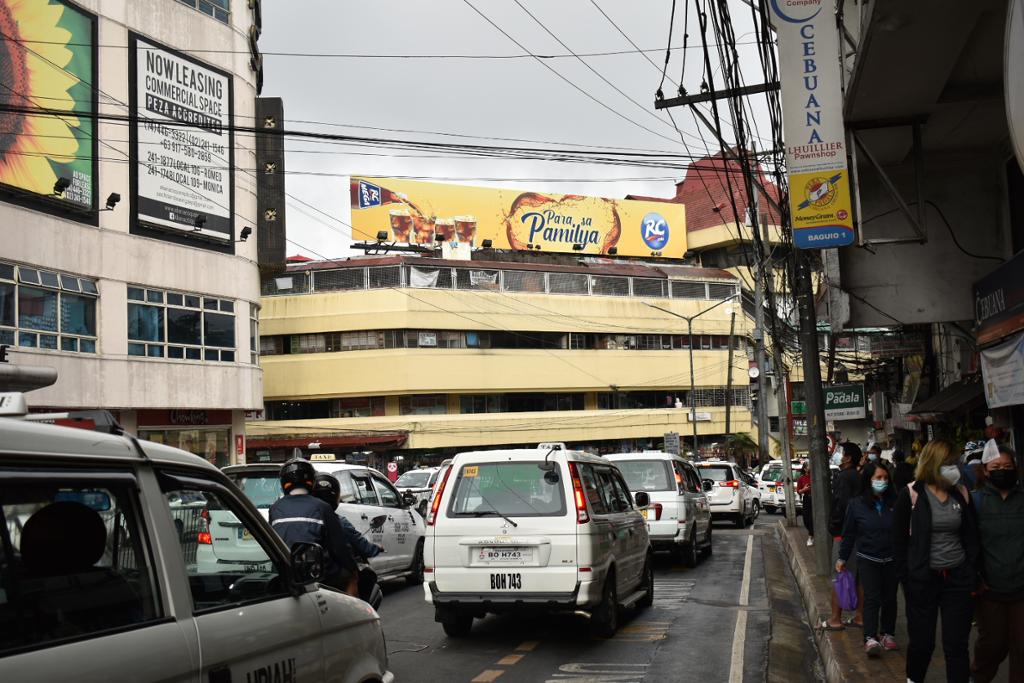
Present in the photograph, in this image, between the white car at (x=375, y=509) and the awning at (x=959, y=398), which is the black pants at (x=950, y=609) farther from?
the awning at (x=959, y=398)

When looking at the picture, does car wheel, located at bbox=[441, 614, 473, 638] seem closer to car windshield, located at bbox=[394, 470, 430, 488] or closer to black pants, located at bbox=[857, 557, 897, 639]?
black pants, located at bbox=[857, 557, 897, 639]

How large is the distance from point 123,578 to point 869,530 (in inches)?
282

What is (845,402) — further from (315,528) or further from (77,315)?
(77,315)

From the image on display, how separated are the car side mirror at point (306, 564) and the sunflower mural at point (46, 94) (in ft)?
77.7

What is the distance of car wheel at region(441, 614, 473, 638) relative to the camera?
10.6 meters

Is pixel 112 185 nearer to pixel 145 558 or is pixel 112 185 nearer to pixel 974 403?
pixel 974 403

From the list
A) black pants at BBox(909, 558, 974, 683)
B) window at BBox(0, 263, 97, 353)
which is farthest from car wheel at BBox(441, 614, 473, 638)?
window at BBox(0, 263, 97, 353)

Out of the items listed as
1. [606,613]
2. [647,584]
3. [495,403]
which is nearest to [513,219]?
[495,403]

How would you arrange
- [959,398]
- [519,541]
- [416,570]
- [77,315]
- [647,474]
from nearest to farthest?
[519,541] < [416,570] < [959,398] < [647,474] < [77,315]

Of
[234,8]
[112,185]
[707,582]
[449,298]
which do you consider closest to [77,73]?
[112,185]

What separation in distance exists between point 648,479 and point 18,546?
15.2m

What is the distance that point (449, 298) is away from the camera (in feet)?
196

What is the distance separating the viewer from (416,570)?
1578 centimetres

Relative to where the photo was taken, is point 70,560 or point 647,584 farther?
point 647,584
